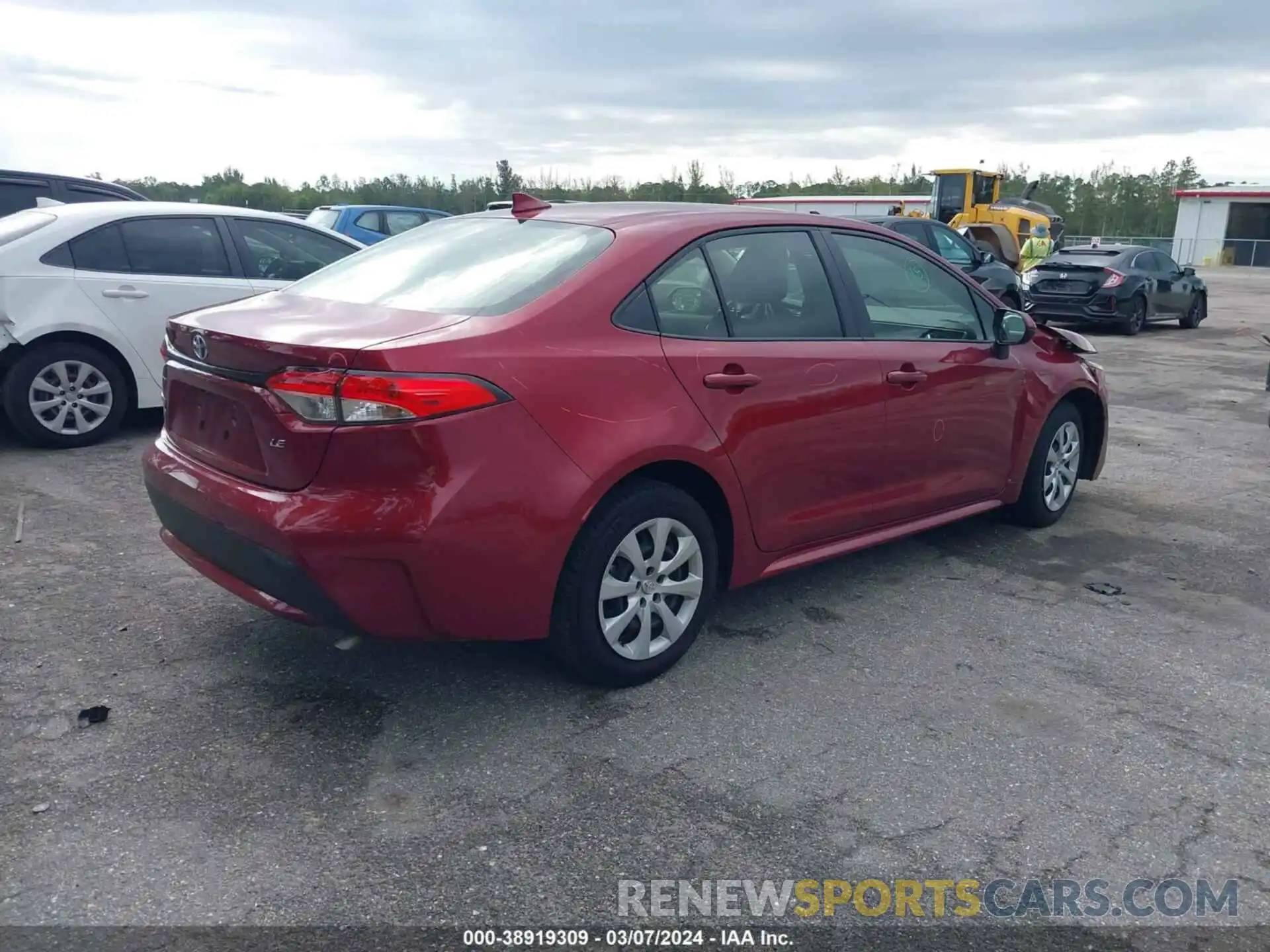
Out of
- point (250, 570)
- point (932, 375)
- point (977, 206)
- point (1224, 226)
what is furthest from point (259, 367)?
point (1224, 226)

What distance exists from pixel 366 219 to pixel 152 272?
11129 millimetres

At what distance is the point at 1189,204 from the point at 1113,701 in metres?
53.1

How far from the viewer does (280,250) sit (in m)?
7.70

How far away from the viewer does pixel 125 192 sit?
11297mm

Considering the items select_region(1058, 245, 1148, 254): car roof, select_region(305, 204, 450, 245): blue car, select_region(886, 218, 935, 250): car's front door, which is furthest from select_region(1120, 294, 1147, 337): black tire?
select_region(305, 204, 450, 245): blue car

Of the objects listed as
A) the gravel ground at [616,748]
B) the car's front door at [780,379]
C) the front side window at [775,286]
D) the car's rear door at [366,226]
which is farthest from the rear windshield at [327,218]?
the car's front door at [780,379]

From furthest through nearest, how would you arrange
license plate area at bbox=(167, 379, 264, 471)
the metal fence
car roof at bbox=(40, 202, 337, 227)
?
the metal fence → car roof at bbox=(40, 202, 337, 227) → license plate area at bbox=(167, 379, 264, 471)

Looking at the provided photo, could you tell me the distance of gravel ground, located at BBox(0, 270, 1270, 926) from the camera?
9.00 feet

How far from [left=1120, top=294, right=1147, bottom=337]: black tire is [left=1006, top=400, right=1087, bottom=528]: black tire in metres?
12.3

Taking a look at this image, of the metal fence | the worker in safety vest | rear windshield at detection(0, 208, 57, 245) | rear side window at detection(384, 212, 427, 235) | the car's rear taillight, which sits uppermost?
rear windshield at detection(0, 208, 57, 245)

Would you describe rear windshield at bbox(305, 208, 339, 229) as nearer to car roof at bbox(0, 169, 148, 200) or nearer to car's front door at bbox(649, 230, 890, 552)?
car roof at bbox(0, 169, 148, 200)

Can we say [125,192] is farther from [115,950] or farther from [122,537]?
[115,950]

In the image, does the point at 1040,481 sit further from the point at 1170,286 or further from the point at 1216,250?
the point at 1216,250

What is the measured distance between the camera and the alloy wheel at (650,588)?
3.60 metres
